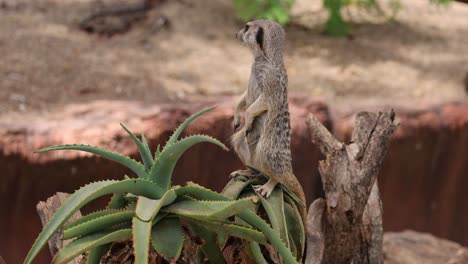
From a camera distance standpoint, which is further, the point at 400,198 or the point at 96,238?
the point at 400,198

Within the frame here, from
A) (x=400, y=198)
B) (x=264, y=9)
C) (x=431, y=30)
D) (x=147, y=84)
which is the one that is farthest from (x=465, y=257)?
(x=431, y=30)

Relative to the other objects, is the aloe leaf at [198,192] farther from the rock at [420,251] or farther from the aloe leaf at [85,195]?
the rock at [420,251]

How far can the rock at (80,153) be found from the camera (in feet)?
12.8

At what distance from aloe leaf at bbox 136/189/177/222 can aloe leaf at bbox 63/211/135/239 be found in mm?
51

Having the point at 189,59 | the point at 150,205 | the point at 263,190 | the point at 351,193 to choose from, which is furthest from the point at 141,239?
the point at 189,59

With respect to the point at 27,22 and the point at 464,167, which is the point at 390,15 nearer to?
the point at 464,167

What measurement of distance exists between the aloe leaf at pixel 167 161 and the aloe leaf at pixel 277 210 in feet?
0.94

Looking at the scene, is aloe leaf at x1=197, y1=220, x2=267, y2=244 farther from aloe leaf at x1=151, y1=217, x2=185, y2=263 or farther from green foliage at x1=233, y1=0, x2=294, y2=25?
green foliage at x1=233, y1=0, x2=294, y2=25

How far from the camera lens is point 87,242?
178 cm

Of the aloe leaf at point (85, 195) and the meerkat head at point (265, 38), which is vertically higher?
the meerkat head at point (265, 38)

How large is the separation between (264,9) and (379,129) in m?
3.55

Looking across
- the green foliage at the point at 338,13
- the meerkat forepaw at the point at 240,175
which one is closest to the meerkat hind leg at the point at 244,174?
the meerkat forepaw at the point at 240,175

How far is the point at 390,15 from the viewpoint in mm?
7312

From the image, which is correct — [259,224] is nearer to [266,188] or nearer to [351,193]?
[266,188]
